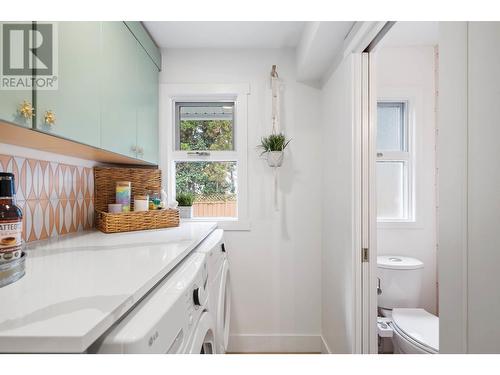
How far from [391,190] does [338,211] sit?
36.9 inches

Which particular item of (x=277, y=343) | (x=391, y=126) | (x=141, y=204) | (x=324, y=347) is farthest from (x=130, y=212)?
(x=391, y=126)

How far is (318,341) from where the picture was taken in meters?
2.21

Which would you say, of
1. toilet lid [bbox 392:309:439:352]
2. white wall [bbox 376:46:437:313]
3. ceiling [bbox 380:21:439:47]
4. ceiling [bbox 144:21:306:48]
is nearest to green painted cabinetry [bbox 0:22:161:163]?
ceiling [bbox 144:21:306:48]

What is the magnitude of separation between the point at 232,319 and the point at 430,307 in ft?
5.33

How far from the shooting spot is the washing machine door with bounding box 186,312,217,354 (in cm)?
89

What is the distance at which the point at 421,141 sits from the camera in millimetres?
2336

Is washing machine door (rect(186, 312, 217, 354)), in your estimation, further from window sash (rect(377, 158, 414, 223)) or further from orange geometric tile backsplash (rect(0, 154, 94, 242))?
window sash (rect(377, 158, 414, 223))

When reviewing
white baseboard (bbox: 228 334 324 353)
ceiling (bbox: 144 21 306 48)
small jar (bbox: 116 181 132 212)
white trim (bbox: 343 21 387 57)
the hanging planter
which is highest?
ceiling (bbox: 144 21 306 48)

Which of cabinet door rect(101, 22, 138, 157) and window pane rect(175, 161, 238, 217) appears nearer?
cabinet door rect(101, 22, 138, 157)

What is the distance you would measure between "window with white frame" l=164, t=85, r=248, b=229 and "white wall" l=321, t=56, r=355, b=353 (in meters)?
0.74

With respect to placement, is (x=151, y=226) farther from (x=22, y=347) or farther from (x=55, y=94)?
(x=22, y=347)

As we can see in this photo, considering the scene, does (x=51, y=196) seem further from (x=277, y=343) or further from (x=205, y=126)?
(x=277, y=343)

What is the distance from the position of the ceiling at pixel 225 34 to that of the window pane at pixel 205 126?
45 cm

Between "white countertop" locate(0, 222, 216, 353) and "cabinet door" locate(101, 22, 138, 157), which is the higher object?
"cabinet door" locate(101, 22, 138, 157)
